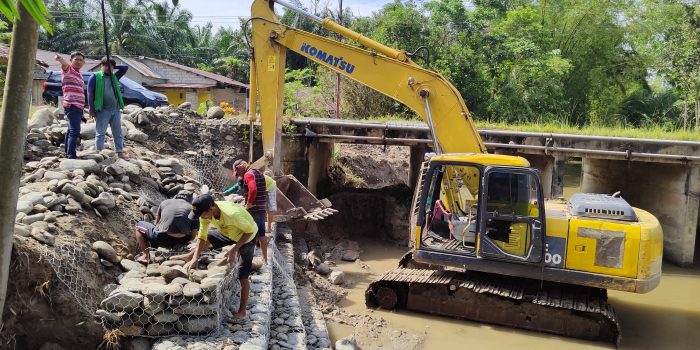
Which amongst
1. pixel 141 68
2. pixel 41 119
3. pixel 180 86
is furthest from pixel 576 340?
pixel 141 68

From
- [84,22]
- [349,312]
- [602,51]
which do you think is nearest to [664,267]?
[349,312]

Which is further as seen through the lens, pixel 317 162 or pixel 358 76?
pixel 317 162

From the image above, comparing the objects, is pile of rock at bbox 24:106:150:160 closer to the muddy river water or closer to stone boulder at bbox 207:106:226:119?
stone boulder at bbox 207:106:226:119

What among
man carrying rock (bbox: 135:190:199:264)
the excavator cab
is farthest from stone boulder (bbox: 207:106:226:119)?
man carrying rock (bbox: 135:190:199:264)

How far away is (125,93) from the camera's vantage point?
15711 millimetres

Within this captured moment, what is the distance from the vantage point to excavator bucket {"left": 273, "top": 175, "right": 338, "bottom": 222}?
9352mm

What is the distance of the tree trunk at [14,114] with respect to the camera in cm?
246

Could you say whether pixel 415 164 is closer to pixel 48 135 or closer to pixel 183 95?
pixel 48 135

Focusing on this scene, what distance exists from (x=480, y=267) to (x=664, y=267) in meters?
6.23

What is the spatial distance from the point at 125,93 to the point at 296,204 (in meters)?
8.09

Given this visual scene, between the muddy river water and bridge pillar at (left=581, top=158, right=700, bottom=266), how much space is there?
1219mm

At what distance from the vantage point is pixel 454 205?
27.8ft

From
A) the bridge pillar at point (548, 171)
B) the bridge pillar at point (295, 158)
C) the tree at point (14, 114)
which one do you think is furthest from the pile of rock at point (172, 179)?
the bridge pillar at point (548, 171)

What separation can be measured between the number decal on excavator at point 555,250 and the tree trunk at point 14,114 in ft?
20.6
